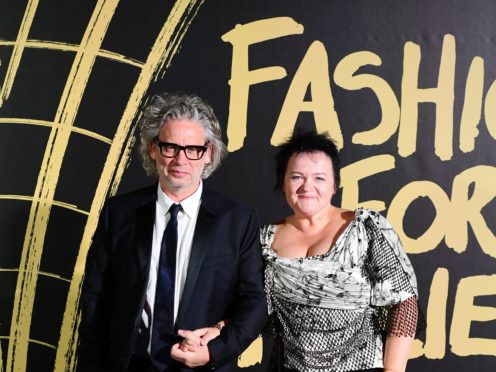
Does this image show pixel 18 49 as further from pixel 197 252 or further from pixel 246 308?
pixel 246 308

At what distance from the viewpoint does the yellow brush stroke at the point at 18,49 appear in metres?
3.14

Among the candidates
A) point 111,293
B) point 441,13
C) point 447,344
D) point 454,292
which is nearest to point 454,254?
point 454,292

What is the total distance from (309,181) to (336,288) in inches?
12.9

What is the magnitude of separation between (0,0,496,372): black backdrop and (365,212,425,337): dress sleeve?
3.10 ft

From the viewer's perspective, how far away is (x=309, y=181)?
2123 mm

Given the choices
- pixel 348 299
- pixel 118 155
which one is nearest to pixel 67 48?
pixel 118 155

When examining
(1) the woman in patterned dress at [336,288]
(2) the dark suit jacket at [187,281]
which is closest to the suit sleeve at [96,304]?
(2) the dark suit jacket at [187,281]

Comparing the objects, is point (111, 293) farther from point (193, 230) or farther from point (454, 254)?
point (454, 254)

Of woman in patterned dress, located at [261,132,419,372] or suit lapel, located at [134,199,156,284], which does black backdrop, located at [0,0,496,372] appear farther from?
suit lapel, located at [134,199,156,284]

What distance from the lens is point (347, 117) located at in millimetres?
3016

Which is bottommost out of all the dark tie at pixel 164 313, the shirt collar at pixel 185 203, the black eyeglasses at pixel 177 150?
the dark tie at pixel 164 313

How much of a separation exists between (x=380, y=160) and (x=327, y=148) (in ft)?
2.98

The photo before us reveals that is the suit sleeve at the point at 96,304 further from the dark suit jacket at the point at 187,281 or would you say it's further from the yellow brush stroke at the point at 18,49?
the yellow brush stroke at the point at 18,49

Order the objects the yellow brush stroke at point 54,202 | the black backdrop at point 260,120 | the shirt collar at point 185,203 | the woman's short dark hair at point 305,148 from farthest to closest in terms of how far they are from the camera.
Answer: the yellow brush stroke at point 54,202, the black backdrop at point 260,120, the woman's short dark hair at point 305,148, the shirt collar at point 185,203
